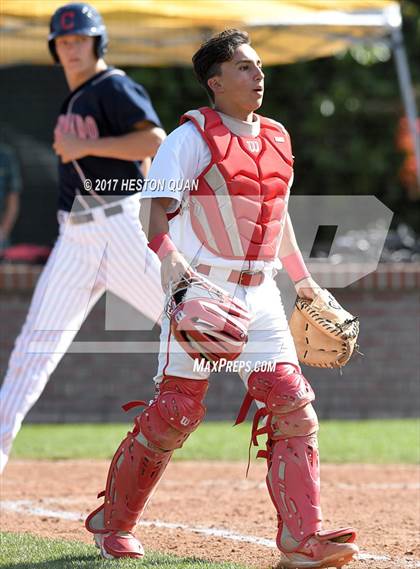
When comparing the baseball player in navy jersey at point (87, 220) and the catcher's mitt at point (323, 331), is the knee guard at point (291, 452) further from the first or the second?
the baseball player in navy jersey at point (87, 220)

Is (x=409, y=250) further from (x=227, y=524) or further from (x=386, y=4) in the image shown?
(x=227, y=524)

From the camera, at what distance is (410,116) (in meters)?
10.8

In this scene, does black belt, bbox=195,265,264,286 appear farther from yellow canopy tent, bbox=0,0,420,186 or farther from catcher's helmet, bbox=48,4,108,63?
yellow canopy tent, bbox=0,0,420,186

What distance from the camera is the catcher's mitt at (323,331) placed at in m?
4.62

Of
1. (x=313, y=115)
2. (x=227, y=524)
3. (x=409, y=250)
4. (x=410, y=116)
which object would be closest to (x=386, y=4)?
(x=410, y=116)

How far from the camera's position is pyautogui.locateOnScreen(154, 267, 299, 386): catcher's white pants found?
4418 mm

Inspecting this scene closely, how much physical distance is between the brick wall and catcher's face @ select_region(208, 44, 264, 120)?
17.2 ft

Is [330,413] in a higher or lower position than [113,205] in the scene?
lower

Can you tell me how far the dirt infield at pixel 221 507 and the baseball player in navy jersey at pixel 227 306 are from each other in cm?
36

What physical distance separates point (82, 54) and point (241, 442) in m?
3.38

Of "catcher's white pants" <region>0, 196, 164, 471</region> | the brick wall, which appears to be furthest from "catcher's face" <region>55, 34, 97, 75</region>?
the brick wall

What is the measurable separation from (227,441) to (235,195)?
14.0 feet

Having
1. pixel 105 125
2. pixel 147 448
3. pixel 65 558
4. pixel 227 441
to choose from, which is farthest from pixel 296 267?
pixel 227 441

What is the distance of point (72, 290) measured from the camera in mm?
5848
